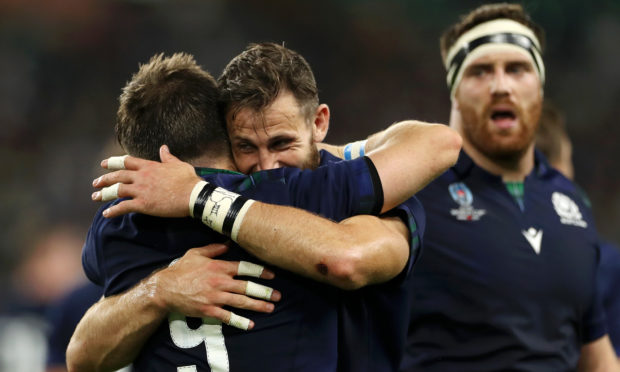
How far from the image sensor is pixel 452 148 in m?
2.66

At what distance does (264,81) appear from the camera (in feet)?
8.82

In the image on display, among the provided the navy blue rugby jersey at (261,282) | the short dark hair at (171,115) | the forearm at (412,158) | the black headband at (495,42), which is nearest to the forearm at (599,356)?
the black headband at (495,42)

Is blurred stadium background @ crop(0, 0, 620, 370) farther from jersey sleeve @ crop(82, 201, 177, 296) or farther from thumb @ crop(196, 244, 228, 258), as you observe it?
thumb @ crop(196, 244, 228, 258)

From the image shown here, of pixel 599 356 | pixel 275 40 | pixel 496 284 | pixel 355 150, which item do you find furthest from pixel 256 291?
pixel 275 40

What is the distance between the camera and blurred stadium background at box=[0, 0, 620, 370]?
9.06m

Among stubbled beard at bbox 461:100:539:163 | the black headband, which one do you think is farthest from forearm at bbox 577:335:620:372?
the black headband

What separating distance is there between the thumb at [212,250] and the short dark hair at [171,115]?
0.33m

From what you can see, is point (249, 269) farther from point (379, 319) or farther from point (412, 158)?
point (412, 158)

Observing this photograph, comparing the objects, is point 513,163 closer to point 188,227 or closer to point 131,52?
point 188,227

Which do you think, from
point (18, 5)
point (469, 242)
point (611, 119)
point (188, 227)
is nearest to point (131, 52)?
point (18, 5)

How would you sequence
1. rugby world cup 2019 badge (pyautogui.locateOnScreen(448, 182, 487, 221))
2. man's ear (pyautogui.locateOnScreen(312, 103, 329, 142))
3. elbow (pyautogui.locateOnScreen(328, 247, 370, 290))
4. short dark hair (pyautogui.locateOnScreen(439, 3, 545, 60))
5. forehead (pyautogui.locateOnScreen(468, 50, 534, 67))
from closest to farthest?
elbow (pyautogui.locateOnScreen(328, 247, 370, 290)) < man's ear (pyautogui.locateOnScreen(312, 103, 329, 142)) < rugby world cup 2019 badge (pyautogui.locateOnScreen(448, 182, 487, 221)) < forehead (pyautogui.locateOnScreen(468, 50, 534, 67)) < short dark hair (pyautogui.locateOnScreen(439, 3, 545, 60))

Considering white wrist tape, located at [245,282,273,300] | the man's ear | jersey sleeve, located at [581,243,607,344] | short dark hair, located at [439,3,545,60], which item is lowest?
jersey sleeve, located at [581,243,607,344]

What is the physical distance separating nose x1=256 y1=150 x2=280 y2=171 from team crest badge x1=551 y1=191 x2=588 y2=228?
1893mm

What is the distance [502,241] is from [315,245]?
1.66m
